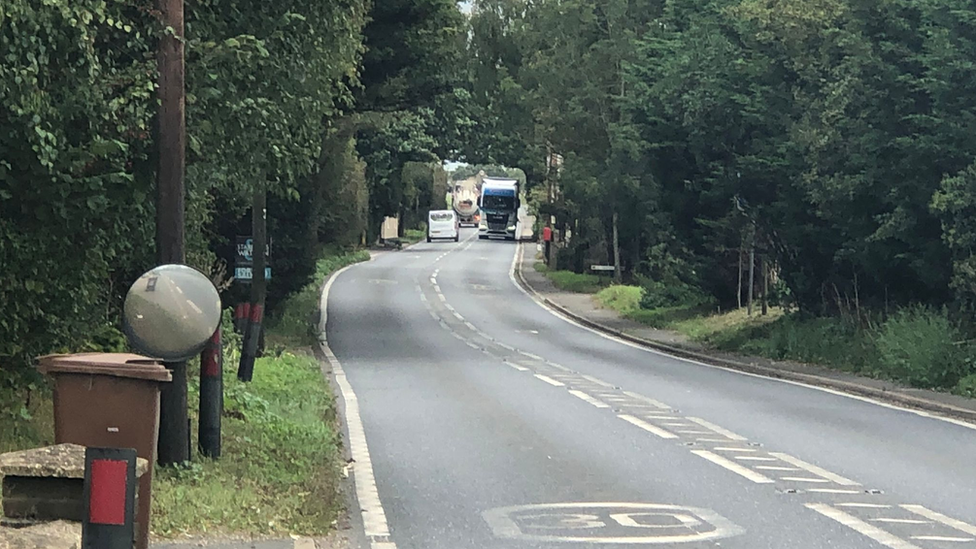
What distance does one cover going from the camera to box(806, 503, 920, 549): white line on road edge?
860cm

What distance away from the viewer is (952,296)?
75.9 ft

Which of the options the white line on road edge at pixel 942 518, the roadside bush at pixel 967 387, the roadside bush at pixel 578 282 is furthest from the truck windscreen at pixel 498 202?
the white line on road edge at pixel 942 518

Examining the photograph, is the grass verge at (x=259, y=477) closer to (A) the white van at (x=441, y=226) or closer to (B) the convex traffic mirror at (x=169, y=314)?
(B) the convex traffic mirror at (x=169, y=314)

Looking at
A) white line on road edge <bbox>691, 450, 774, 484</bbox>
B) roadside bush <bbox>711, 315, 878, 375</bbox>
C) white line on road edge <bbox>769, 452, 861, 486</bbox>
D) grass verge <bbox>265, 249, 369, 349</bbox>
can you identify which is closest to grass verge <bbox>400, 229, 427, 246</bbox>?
grass verge <bbox>265, 249, 369, 349</bbox>

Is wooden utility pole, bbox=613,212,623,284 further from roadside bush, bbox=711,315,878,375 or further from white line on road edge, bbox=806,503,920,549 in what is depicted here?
white line on road edge, bbox=806,503,920,549

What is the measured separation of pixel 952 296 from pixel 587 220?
31834 mm

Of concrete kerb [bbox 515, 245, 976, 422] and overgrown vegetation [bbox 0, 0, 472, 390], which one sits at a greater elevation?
Result: overgrown vegetation [bbox 0, 0, 472, 390]

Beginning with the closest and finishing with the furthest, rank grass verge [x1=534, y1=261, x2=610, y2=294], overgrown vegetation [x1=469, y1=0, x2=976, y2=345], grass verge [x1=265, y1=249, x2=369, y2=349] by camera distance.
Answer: overgrown vegetation [x1=469, y1=0, x2=976, y2=345], grass verge [x1=265, y1=249, x2=369, y2=349], grass verge [x1=534, y1=261, x2=610, y2=294]

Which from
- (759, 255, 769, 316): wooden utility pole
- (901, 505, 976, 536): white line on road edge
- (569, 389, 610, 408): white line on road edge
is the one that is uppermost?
(759, 255, 769, 316): wooden utility pole

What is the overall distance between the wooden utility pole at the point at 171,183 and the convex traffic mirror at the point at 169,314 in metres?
2.23

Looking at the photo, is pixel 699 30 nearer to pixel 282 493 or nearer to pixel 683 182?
pixel 683 182

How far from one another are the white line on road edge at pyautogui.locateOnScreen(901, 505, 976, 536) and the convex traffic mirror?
17.4 ft

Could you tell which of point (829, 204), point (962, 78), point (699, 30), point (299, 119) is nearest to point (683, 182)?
point (699, 30)

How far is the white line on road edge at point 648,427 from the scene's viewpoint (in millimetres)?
14453
